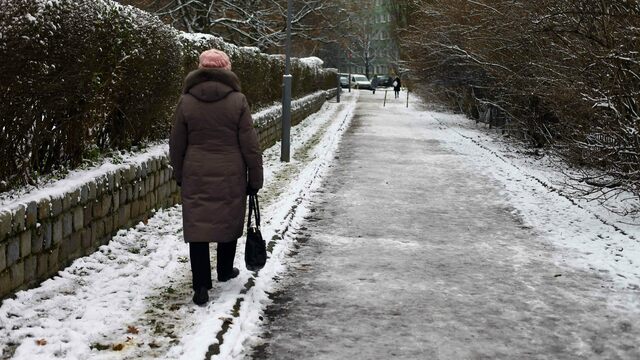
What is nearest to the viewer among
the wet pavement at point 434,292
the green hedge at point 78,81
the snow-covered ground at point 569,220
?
the wet pavement at point 434,292

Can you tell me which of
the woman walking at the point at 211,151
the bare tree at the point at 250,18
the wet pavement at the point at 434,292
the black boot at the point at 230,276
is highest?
the bare tree at the point at 250,18

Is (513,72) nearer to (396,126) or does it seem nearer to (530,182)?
(530,182)

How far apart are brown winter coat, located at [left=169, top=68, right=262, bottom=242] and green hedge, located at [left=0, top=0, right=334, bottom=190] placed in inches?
46.2

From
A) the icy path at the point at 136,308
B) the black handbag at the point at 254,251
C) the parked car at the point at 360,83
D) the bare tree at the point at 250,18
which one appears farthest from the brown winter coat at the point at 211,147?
the parked car at the point at 360,83

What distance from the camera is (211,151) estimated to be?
4.93 metres

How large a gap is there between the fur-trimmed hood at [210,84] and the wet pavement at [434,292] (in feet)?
5.51

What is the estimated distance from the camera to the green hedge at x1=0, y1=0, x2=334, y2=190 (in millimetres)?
4859

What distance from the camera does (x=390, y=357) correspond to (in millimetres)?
4234

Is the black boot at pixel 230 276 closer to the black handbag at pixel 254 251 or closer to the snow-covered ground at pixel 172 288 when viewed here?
the snow-covered ground at pixel 172 288

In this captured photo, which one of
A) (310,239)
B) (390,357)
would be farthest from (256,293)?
(310,239)

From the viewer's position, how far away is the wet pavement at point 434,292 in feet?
14.6

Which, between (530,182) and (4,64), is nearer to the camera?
(4,64)

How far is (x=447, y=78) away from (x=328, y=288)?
19663mm

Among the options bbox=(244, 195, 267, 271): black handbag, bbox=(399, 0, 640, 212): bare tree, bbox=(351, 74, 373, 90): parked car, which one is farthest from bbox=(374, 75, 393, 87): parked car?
bbox=(244, 195, 267, 271): black handbag
